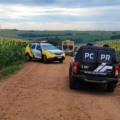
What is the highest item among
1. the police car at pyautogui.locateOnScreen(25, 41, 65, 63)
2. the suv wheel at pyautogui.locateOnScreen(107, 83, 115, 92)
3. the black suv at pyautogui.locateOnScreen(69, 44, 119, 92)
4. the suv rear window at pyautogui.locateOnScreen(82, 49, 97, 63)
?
the suv rear window at pyautogui.locateOnScreen(82, 49, 97, 63)

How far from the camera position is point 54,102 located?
13.0 metres

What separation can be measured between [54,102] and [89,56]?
3.73 m

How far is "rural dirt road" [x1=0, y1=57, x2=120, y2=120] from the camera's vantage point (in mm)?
10898

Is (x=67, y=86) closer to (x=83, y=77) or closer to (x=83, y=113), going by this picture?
(x=83, y=77)

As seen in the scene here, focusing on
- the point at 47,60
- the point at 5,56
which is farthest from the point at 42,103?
the point at 47,60

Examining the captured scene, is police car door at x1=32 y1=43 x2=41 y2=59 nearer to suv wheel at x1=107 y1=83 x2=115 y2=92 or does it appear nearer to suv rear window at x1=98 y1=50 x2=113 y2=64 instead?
suv wheel at x1=107 y1=83 x2=115 y2=92

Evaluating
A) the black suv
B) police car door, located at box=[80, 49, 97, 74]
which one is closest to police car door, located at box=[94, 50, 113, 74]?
the black suv

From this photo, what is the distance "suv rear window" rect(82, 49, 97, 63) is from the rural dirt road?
137 centimetres

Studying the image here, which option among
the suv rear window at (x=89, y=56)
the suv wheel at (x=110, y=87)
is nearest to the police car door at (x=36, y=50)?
the suv wheel at (x=110, y=87)

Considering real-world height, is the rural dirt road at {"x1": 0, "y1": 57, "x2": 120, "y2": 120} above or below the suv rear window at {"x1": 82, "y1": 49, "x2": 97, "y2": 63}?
below

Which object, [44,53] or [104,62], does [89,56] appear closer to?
[104,62]

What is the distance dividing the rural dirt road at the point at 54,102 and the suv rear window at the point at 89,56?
1.37 meters

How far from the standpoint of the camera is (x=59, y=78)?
20.4 meters

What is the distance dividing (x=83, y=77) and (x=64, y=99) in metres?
2.43
